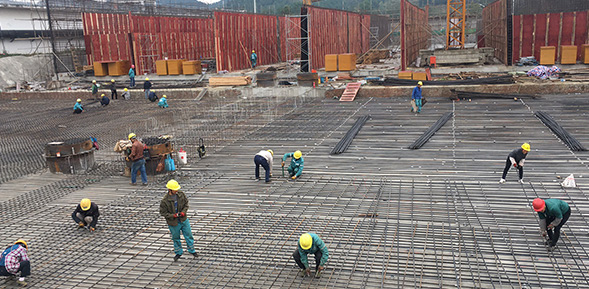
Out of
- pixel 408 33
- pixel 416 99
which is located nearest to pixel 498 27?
pixel 408 33

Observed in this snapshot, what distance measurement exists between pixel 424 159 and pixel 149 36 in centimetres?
2753

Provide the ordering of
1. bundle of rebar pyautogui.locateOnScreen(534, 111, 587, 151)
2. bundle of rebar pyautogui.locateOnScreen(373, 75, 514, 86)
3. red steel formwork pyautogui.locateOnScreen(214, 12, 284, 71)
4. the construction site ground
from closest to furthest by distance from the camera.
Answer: the construction site ground
bundle of rebar pyautogui.locateOnScreen(534, 111, 587, 151)
bundle of rebar pyautogui.locateOnScreen(373, 75, 514, 86)
red steel formwork pyautogui.locateOnScreen(214, 12, 284, 71)

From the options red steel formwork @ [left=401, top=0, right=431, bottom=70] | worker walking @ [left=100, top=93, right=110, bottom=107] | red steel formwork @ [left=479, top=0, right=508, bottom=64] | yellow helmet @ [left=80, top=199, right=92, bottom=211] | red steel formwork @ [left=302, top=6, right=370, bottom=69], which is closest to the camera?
yellow helmet @ [left=80, top=199, right=92, bottom=211]

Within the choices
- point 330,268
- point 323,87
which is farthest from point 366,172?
point 323,87

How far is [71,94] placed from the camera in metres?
28.5

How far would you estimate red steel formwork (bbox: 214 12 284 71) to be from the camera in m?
31.5

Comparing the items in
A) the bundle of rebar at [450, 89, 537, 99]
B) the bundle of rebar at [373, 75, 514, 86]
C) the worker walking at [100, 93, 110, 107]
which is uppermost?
the bundle of rebar at [373, 75, 514, 86]

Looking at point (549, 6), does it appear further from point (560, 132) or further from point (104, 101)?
point (104, 101)

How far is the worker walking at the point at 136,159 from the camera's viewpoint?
11195 millimetres

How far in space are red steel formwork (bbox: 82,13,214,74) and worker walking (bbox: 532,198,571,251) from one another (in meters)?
31.1

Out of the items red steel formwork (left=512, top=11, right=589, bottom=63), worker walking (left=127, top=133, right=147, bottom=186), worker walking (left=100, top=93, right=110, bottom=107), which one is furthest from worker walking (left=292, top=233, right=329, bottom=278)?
red steel formwork (left=512, top=11, right=589, bottom=63)

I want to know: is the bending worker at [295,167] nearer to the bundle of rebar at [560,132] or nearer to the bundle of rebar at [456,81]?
the bundle of rebar at [560,132]

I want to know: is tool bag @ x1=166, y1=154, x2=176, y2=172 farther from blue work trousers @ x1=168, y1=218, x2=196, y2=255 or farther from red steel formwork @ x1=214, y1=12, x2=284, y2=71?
red steel formwork @ x1=214, y1=12, x2=284, y2=71

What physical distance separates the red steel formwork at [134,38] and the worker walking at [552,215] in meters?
31.1
